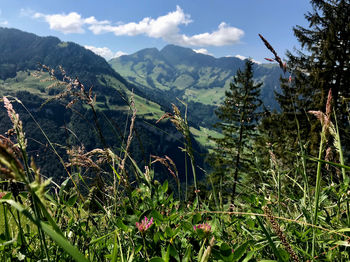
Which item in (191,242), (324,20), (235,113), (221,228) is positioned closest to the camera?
(191,242)

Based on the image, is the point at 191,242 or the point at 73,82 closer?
the point at 191,242

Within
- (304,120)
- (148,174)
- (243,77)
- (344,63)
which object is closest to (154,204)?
(148,174)

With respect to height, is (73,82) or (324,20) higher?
(324,20)

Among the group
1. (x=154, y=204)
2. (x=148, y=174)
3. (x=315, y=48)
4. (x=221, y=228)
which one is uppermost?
(x=315, y=48)

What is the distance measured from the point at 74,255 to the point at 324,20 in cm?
2301

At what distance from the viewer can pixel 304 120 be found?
17.9m

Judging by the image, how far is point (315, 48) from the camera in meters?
18.8

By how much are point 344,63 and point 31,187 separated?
2098 cm

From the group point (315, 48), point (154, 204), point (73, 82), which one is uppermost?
point (315, 48)

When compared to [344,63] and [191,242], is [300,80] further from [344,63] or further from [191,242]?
[191,242]

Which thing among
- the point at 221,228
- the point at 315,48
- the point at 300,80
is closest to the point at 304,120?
the point at 300,80

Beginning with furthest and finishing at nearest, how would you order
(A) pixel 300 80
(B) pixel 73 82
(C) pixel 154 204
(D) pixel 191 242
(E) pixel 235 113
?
(E) pixel 235 113
(A) pixel 300 80
(B) pixel 73 82
(C) pixel 154 204
(D) pixel 191 242

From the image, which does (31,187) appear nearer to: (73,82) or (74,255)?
(74,255)

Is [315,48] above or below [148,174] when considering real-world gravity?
above
